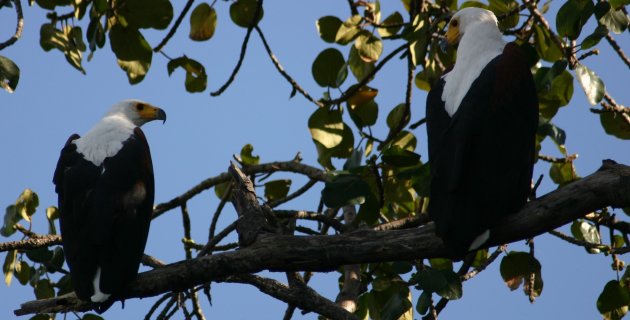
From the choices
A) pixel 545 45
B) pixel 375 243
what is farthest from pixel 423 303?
pixel 545 45

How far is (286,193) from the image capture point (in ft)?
18.6

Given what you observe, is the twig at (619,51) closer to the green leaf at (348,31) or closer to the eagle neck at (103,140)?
the green leaf at (348,31)

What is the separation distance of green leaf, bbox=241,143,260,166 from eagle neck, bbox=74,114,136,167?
27.7 inches

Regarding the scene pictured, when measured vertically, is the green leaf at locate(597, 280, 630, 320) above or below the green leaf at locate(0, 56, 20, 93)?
below

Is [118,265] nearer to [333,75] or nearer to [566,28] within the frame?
[333,75]

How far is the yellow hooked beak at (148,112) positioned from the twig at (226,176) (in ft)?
2.77

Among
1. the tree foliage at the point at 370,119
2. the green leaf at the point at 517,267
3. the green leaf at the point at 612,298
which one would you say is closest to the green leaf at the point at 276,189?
the tree foliage at the point at 370,119

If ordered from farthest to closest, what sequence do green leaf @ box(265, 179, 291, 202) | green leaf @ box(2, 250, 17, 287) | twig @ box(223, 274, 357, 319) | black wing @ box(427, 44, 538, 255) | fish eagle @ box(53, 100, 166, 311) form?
green leaf @ box(265, 179, 291, 202), green leaf @ box(2, 250, 17, 287), fish eagle @ box(53, 100, 166, 311), twig @ box(223, 274, 357, 319), black wing @ box(427, 44, 538, 255)

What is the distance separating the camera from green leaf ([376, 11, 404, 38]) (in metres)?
5.15

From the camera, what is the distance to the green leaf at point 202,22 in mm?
5246

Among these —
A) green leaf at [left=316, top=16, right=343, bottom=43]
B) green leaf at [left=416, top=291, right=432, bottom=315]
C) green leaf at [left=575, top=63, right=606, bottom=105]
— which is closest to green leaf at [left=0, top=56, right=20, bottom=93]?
green leaf at [left=316, top=16, right=343, bottom=43]

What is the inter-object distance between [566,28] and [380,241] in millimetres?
1254

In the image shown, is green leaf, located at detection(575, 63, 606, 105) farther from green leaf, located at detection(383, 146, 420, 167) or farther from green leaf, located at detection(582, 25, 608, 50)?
green leaf, located at detection(383, 146, 420, 167)

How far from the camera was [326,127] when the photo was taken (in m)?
4.97
